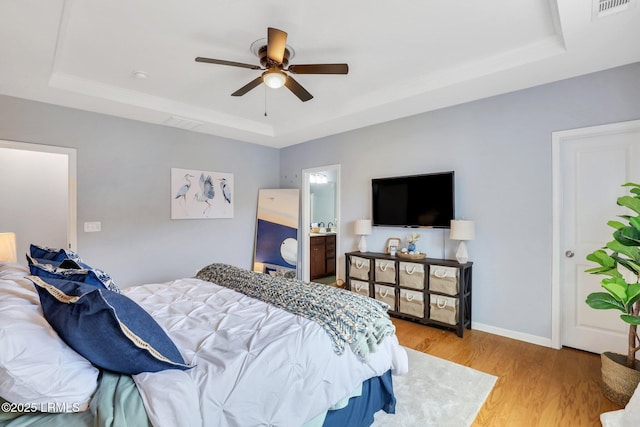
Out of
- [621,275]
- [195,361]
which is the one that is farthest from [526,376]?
[195,361]

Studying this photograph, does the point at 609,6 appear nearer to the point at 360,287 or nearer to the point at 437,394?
the point at 437,394

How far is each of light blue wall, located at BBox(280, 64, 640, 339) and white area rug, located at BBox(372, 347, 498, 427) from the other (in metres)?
1.07

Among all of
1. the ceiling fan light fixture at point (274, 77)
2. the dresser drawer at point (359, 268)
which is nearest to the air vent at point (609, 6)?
the ceiling fan light fixture at point (274, 77)

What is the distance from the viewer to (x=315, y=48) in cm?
255

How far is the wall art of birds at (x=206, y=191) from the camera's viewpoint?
4.48 meters

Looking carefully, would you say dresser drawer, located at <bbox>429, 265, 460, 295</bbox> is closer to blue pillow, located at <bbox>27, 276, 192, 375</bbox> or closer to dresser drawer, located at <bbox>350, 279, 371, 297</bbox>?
dresser drawer, located at <bbox>350, 279, 371, 297</bbox>

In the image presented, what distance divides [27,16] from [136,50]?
0.68 meters

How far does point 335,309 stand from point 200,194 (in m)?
3.40

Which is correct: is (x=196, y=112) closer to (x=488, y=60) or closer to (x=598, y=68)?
(x=488, y=60)

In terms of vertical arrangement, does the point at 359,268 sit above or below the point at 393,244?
below

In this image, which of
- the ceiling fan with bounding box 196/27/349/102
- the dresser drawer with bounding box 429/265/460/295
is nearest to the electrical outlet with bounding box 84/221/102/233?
the ceiling fan with bounding box 196/27/349/102

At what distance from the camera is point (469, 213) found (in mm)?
3379

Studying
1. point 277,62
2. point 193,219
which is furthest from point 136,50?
point 193,219

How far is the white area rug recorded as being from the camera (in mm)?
1900
